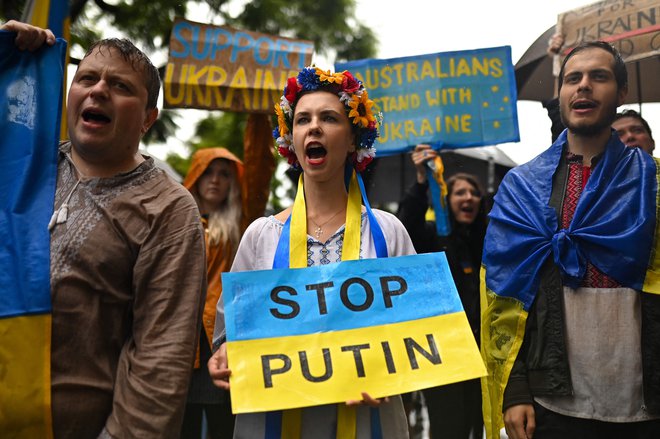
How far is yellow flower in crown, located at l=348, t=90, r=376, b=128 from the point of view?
2.68 metres

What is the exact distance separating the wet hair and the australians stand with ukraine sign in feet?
2.26

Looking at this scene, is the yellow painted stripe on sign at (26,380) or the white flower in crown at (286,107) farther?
the white flower in crown at (286,107)

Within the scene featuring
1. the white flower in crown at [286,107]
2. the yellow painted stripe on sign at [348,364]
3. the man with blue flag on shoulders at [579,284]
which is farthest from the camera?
the white flower in crown at [286,107]

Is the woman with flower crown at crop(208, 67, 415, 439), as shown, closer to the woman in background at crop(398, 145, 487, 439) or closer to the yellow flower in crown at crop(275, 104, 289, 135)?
the yellow flower in crown at crop(275, 104, 289, 135)

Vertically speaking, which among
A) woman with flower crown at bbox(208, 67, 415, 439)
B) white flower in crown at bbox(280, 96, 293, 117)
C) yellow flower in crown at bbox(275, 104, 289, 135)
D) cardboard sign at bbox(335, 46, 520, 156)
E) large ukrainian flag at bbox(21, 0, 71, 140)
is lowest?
woman with flower crown at bbox(208, 67, 415, 439)

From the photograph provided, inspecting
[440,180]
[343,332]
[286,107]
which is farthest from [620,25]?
[343,332]

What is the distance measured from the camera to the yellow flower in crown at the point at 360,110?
2.68 metres

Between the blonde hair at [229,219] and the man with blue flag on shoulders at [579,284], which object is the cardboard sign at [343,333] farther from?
the blonde hair at [229,219]

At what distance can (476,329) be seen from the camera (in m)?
4.27

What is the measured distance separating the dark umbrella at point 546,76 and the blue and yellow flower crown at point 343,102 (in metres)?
1.87

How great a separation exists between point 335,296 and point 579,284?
96cm

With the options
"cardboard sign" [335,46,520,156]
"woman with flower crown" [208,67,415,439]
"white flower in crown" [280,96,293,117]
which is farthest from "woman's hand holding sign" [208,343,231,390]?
"cardboard sign" [335,46,520,156]

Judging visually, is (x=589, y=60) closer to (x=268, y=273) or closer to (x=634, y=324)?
(x=634, y=324)

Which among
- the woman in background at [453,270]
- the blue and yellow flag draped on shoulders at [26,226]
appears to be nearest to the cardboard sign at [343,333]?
the blue and yellow flag draped on shoulders at [26,226]
